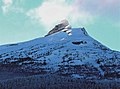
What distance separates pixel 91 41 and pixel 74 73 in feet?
177

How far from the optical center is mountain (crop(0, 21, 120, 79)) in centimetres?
13225

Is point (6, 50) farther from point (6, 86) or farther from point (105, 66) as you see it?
point (6, 86)

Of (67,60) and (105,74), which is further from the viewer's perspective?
(67,60)

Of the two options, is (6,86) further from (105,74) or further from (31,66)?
(31,66)

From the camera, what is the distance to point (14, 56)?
538ft

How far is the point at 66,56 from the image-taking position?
15238 cm

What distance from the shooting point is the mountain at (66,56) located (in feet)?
434

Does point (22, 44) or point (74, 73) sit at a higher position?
point (22, 44)

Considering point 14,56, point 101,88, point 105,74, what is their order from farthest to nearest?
point 14,56 < point 105,74 < point 101,88

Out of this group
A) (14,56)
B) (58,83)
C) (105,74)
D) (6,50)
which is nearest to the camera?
(58,83)

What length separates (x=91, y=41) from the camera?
180 metres

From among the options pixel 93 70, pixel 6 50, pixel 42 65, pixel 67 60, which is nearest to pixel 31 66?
pixel 42 65

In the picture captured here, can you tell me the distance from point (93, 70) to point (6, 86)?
59.0m

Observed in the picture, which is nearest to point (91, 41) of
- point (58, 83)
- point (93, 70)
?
point (93, 70)
